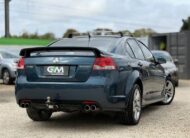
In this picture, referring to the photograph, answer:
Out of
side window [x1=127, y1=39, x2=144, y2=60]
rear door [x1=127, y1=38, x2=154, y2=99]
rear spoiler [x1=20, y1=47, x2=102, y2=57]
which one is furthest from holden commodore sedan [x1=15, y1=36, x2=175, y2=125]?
side window [x1=127, y1=39, x2=144, y2=60]

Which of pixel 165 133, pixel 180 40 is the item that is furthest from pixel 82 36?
pixel 180 40

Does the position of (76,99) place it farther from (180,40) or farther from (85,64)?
(180,40)

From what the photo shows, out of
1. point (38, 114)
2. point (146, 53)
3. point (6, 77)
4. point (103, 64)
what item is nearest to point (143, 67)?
point (146, 53)

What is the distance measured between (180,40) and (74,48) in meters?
19.1

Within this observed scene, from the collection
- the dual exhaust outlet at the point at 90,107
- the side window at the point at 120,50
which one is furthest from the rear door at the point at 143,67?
the dual exhaust outlet at the point at 90,107

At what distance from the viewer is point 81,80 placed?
25.5 feet

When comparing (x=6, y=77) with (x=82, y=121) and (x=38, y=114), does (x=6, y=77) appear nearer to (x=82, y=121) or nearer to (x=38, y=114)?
(x=38, y=114)

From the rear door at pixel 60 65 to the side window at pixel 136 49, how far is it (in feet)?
5.29

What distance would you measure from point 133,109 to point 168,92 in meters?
3.64

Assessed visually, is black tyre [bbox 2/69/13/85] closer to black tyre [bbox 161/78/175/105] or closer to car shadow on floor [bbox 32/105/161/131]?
black tyre [bbox 161/78/175/105]

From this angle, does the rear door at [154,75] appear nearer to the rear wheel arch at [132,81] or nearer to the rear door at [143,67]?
the rear door at [143,67]

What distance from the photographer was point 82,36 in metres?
9.61

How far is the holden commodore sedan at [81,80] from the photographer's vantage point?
7734 mm

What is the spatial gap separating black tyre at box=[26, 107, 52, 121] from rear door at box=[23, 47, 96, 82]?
0.94 metres
